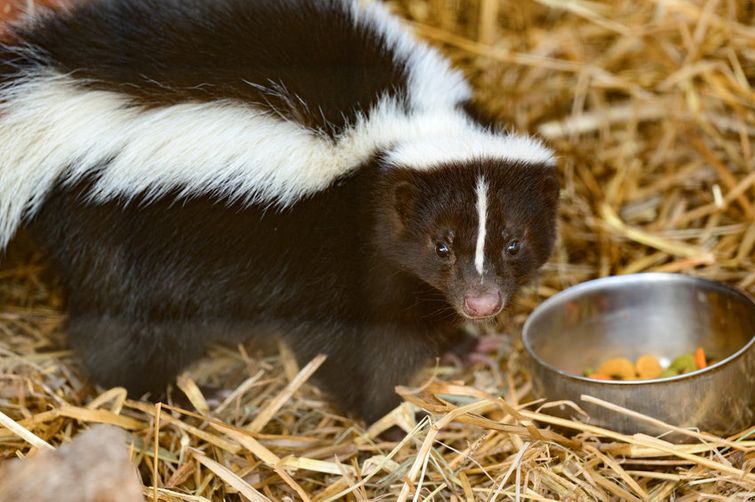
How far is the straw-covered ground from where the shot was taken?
296 centimetres

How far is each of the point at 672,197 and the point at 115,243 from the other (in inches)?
98.4

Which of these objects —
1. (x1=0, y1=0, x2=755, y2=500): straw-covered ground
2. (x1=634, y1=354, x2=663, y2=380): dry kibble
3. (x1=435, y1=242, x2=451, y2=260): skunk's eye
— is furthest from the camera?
(x1=634, y1=354, x2=663, y2=380): dry kibble

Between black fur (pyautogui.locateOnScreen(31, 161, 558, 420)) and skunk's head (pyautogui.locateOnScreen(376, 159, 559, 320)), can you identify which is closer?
skunk's head (pyautogui.locateOnScreen(376, 159, 559, 320))

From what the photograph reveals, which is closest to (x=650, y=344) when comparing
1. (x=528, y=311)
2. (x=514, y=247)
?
(x=528, y=311)

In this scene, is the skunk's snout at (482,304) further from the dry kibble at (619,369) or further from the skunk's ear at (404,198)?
the dry kibble at (619,369)

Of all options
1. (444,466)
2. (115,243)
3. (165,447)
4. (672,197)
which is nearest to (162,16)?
(115,243)

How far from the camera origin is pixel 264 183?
3.08 metres

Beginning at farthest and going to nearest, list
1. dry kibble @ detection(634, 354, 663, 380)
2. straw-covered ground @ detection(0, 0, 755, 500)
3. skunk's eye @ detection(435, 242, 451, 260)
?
dry kibble @ detection(634, 354, 663, 380)
skunk's eye @ detection(435, 242, 451, 260)
straw-covered ground @ detection(0, 0, 755, 500)

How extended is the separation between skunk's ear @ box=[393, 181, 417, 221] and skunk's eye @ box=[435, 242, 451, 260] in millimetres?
145

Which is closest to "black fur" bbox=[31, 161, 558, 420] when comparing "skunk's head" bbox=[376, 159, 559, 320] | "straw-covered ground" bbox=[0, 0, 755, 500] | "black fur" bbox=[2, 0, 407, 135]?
"skunk's head" bbox=[376, 159, 559, 320]

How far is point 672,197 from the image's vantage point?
4.37 metres

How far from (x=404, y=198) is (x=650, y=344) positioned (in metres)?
1.22

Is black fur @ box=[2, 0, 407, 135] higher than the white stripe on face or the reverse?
higher

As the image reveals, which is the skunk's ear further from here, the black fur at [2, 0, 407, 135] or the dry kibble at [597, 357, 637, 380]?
the dry kibble at [597, 357, 637, 380]
